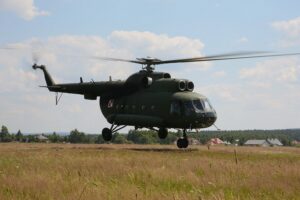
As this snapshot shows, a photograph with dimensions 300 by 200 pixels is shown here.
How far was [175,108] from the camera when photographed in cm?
2880

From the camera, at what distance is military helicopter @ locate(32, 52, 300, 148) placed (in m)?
28.6

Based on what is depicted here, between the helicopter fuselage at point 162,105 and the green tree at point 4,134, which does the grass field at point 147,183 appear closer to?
the helicopter fuselage at point 162,105

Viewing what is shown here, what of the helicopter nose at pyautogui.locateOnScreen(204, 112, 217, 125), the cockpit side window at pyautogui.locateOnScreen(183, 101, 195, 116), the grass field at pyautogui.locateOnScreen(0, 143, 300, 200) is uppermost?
the cockpit side window at pyautogui.locateOnScreen(183, 101, 195, 116)

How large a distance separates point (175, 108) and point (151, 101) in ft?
6.51

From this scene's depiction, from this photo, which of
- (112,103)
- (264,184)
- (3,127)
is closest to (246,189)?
(264,184)

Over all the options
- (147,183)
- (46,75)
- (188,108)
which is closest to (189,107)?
(188,108)

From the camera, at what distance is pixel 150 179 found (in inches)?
483

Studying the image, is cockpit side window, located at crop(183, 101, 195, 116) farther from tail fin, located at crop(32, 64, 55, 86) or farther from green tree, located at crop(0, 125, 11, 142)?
green tree, located at crop(0, 125, 11, 142)

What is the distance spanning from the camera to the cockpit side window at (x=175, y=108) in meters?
28.7

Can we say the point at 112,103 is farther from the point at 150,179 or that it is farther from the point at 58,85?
the point at 150,179

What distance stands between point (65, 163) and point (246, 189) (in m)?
7.84

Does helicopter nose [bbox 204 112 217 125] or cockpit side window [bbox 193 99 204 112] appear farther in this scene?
helicopter nose [bbox 204 112 217 125]

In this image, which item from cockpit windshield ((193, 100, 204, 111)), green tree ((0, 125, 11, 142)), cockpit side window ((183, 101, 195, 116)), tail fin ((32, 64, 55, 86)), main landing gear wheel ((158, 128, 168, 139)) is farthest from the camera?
green tree ((0, 125, 11, 142))

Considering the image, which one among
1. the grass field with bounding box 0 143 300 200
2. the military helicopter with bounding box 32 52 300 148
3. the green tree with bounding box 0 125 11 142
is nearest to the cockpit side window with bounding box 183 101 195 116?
the military helicopter with bounding box 32 52 300 148
